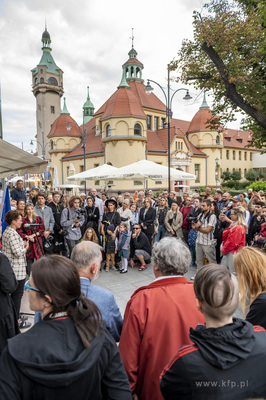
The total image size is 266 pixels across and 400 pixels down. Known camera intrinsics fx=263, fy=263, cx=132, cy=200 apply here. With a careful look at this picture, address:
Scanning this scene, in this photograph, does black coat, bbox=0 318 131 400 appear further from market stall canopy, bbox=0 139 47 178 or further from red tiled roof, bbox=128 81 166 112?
red tiled roof, bbox=128 81 166 112

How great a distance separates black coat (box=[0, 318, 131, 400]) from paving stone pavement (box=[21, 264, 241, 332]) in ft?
13.5

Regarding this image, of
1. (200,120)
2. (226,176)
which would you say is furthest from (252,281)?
(226,176)

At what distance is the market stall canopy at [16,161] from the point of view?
432 centimetres

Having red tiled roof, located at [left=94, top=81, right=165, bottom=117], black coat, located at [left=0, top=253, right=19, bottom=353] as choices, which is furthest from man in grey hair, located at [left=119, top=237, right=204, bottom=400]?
red tiled roof, located at [left=94, top=81, right=165, bottom=117]

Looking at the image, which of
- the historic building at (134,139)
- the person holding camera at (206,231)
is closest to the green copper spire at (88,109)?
the historic building at (134,139)

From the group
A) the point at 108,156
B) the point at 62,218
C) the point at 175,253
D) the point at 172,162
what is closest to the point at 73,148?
the point at 108,156

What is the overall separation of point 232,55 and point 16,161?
34.0ft

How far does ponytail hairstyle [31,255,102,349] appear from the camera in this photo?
138cm

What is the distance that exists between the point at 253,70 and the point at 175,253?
495 inches

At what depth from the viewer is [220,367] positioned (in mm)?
1273

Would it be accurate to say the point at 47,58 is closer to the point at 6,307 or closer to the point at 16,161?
the point at 16,161

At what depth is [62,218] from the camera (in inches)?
290

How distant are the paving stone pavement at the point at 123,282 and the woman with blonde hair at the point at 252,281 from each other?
10.6ft

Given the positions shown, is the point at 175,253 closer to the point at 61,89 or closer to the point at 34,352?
the point at 34,352
